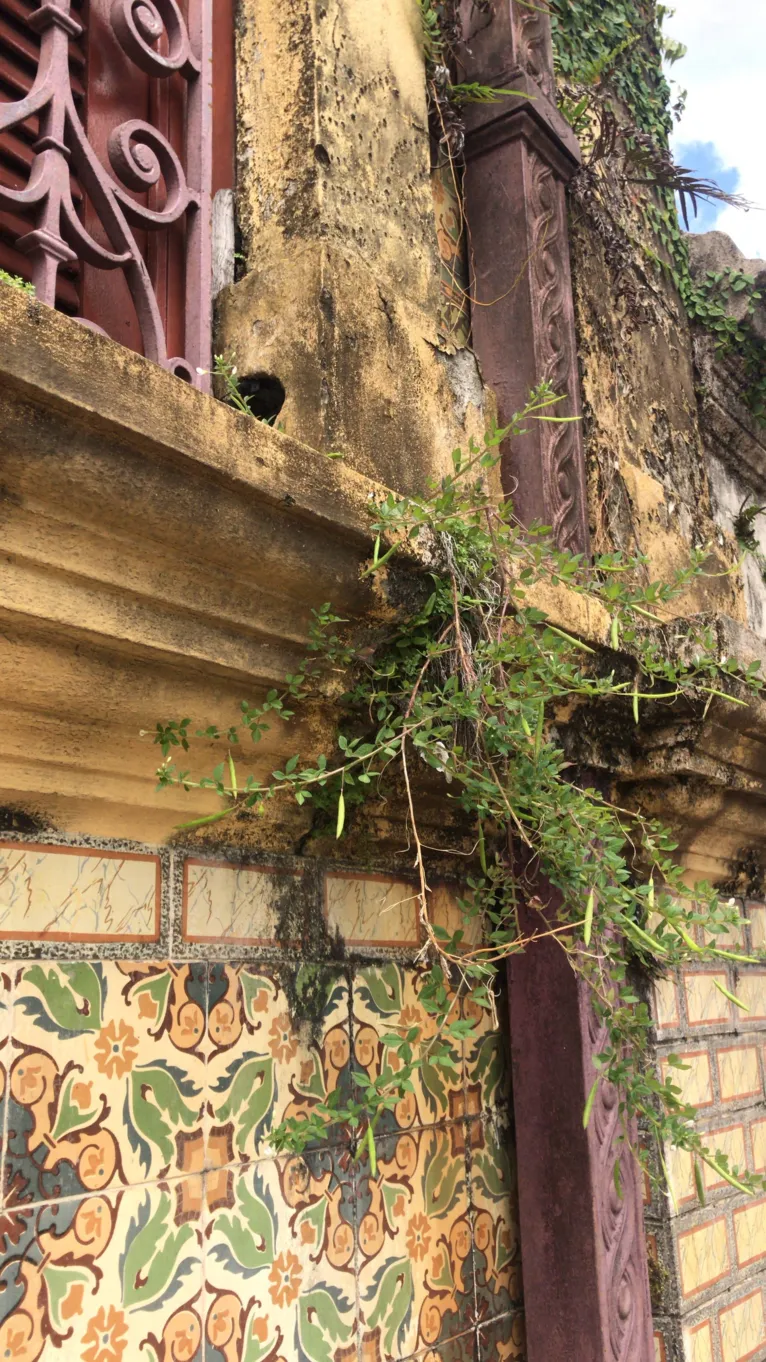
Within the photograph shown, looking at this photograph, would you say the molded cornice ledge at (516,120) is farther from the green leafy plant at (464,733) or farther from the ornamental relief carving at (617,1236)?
the ornamental relief carving at (617,1236)

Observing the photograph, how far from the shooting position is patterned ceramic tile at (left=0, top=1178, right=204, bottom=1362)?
1239 mm

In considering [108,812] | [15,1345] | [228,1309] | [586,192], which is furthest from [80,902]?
[586,192]

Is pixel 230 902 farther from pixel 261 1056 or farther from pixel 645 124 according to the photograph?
pixel 645 124

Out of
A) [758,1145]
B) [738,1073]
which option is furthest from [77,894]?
[758,1145]

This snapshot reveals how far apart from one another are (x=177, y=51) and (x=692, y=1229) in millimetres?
2522

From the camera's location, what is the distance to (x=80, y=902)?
1.40 meters

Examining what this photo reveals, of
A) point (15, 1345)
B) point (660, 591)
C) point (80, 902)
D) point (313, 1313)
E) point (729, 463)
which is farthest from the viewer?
point (729, 463)

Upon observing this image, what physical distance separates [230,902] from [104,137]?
1179 millimetres

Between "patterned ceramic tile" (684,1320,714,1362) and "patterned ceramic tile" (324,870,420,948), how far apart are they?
43.8 inches

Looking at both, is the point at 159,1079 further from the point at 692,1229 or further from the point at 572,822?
the point at 692,1229

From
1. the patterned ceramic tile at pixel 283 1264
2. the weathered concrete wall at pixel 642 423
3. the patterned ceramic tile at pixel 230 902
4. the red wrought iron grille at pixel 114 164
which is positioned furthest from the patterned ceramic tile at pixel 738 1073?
the red wrought iron grille at pixel 114 164

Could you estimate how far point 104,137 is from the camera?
1682 millimetres

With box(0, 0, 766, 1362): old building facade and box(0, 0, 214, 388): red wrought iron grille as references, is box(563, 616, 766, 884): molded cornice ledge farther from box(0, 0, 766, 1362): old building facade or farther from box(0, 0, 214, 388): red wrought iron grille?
box(0, 0, 214, 388): red wrought iron grille

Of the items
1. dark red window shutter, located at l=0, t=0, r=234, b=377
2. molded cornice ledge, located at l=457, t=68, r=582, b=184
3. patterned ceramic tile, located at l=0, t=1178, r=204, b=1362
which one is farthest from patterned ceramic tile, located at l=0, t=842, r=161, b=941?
molded cornice ledge, located at l=457, t=68, r=582, b=184
